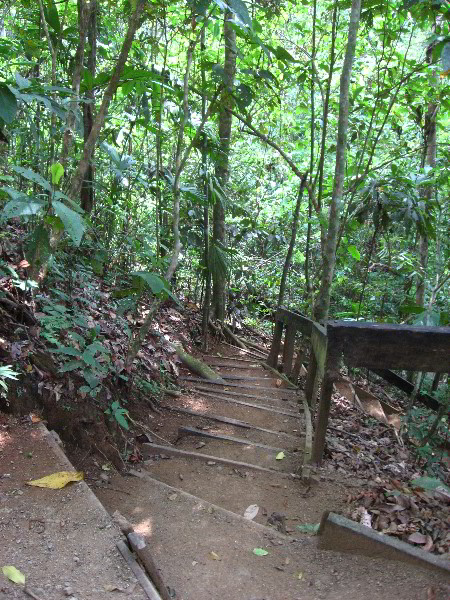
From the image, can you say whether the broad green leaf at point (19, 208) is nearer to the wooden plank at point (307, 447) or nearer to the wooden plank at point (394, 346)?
the wooden plank at point (394, 346)

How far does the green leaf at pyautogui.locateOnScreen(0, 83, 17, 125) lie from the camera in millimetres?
2596

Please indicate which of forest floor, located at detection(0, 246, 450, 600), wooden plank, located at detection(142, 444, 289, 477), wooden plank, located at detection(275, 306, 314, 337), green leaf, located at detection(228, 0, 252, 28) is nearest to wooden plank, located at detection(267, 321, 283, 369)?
wooden plank, located at detection(275, 306, 314, 337)

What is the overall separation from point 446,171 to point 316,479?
4.99m

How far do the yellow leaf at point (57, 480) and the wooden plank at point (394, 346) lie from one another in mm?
1807

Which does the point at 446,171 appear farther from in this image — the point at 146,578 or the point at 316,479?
the point at 146,578

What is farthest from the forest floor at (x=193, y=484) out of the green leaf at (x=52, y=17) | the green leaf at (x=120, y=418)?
the green leaf at (x=52, y=17)

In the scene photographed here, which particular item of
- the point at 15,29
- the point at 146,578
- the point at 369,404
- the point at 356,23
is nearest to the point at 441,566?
the point at 146,578

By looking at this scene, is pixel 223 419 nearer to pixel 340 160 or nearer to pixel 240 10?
pixel 340 160

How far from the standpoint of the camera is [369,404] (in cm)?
684

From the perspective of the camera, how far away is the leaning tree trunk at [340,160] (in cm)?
567

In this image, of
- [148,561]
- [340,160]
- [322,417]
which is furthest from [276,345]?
[148,561]

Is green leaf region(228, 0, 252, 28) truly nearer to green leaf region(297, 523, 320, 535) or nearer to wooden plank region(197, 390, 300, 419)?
green leaf region(297, 523, 320, 535)

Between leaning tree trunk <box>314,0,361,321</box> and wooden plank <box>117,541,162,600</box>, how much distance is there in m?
3.91

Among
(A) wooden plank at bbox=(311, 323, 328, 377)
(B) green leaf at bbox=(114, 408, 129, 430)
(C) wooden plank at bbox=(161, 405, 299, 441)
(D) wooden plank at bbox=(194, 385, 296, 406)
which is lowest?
(C) wooden plank at bbox=(161, 405, 299, 441)
